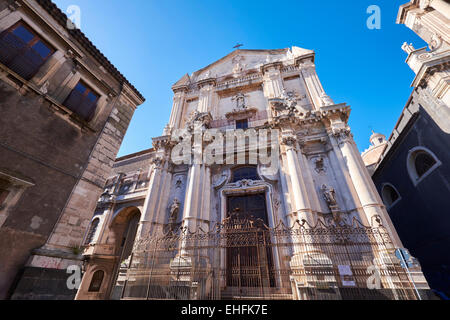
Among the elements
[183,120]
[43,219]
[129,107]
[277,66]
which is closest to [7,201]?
[43,219]

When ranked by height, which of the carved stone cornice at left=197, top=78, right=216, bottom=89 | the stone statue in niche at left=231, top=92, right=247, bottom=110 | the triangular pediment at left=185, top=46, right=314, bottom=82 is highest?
the triangular pediment at left=185, top=46, right=314, bottom=82

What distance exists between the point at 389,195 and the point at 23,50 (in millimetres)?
23784

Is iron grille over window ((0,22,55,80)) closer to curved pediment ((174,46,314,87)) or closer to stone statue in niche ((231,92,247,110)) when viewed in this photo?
stone statue in niche ((231,92,247,110))

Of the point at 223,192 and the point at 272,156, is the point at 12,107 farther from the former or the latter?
the point at 272,156

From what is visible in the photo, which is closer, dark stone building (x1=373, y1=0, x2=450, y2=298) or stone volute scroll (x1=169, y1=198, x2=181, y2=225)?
dark stone building (x1=373, y1=0, x2=450, y2=298)

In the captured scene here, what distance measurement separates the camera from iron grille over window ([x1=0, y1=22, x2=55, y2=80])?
5645mm

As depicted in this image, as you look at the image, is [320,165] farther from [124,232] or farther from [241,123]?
[124,232]

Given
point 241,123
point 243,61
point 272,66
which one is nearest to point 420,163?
point 241,123

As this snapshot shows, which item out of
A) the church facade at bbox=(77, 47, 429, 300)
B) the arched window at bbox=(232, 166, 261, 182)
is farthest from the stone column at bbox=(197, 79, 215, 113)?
the arched window at bbox=(232, 166, 261, 182)

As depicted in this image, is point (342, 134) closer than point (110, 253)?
Yes

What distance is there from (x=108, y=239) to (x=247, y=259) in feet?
36.3

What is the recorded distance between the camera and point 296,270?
314 inches

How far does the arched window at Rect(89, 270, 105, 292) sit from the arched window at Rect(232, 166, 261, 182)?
1151 cm

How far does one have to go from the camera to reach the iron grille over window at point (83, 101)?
695 centimetres
